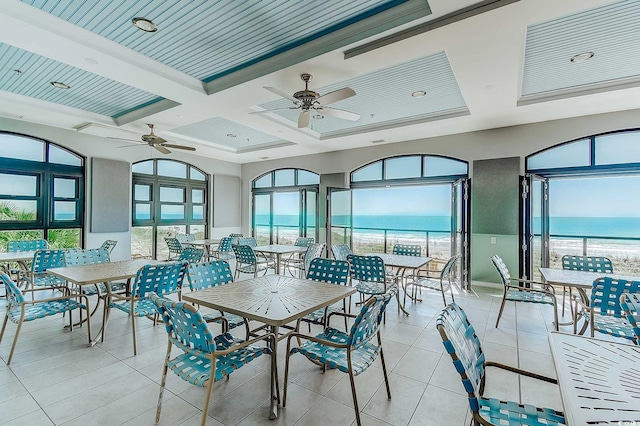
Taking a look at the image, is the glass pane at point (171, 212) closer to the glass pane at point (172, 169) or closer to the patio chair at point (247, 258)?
the glass pane at point (172, 169)

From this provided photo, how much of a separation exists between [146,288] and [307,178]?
5853 millimetres

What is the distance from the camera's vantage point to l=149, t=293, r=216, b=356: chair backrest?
1.75 meters

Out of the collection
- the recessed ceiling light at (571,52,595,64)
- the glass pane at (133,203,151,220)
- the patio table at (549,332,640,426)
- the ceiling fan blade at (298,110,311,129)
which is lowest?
the patio table at (549,332,640,426)

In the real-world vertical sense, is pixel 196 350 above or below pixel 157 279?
below

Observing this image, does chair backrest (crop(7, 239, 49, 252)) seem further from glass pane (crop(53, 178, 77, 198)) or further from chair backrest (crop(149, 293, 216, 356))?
chair backrest (crop(149, 293, 216, 356))

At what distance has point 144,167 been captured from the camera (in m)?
7.59

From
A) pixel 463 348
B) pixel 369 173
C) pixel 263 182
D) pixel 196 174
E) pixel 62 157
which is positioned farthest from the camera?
pixel 263 182

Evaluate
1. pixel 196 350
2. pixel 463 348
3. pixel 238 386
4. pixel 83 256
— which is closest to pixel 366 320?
pixel 463 348

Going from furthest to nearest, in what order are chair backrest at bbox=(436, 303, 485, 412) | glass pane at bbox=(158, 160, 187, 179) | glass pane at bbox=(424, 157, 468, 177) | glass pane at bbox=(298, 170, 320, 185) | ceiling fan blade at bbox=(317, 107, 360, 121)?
glass pane at bbox=(298, 170, 320, 185), glass pane at bbox=(158, 160, 187, 179), glass pane at bbox=(424, 157, 468, 177), ceiling fan blade at bbox=(317, 107, 360, 121), chair backrest at bbox=(436, 303, 485, 412)

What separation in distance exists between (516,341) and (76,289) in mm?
5617

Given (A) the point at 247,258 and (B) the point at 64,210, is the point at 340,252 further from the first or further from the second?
(B) the point at 64,210

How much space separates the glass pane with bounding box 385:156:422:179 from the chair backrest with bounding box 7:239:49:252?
7.01m

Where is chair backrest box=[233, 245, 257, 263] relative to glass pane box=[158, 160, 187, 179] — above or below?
below

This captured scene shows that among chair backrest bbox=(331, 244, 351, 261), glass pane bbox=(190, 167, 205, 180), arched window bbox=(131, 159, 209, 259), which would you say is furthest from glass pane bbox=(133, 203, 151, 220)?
chair backrest bbox=(331, 244, 351, 261)
